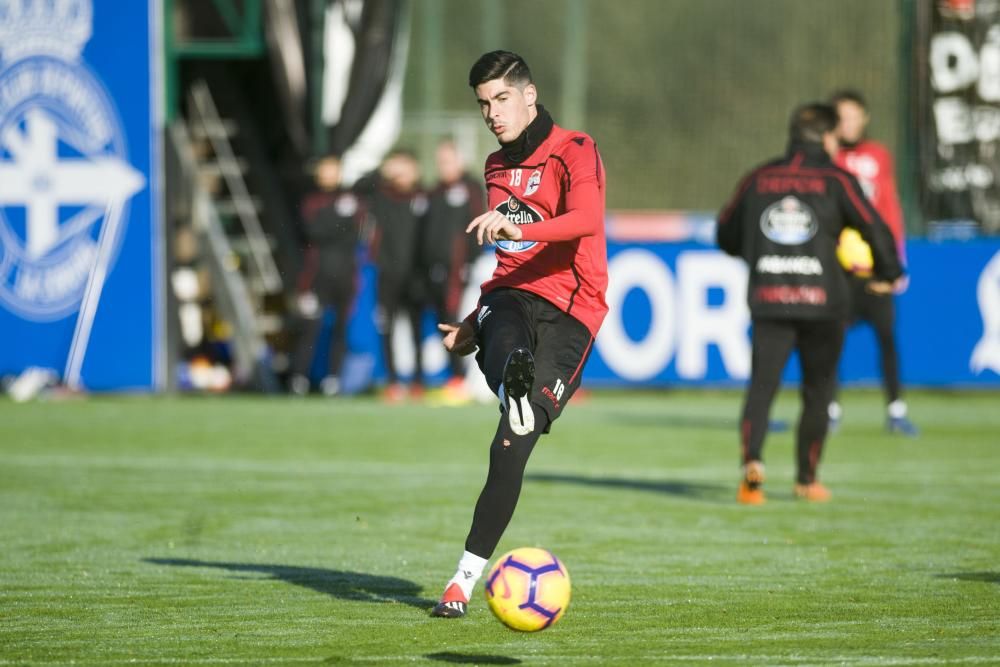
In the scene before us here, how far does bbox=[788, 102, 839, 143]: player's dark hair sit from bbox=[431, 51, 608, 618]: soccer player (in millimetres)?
3544

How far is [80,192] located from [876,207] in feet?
27.4

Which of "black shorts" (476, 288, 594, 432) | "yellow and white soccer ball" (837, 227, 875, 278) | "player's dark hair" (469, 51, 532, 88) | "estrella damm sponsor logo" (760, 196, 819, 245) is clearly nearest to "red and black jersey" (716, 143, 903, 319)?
"estrella damm sponsor logo" (760, 196, 819, 245)

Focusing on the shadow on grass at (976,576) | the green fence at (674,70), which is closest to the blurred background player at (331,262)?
the green fence at (674,70)

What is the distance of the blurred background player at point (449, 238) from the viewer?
17.6 metres

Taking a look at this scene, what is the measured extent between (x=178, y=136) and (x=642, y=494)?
9.28 meters

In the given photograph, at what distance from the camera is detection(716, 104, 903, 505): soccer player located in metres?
9.42

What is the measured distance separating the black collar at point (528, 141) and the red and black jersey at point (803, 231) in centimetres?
356

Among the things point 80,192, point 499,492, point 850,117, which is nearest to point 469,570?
point 499,492

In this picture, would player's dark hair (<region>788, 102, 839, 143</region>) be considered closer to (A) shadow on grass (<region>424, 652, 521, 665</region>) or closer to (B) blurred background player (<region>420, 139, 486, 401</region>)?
(A) shadow on grass (<region>424, 652, 521, 665</region>)

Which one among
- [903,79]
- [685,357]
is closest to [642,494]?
[685,357]

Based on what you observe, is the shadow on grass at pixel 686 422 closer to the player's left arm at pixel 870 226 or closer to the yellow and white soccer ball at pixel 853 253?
the yellow and white soccer ball at pixel 853 253

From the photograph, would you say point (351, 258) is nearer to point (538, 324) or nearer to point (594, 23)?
point (538, 324)

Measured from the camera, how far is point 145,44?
1756 centimetres

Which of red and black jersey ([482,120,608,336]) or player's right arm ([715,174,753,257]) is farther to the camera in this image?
player's right arm ([715,174,753,257])
